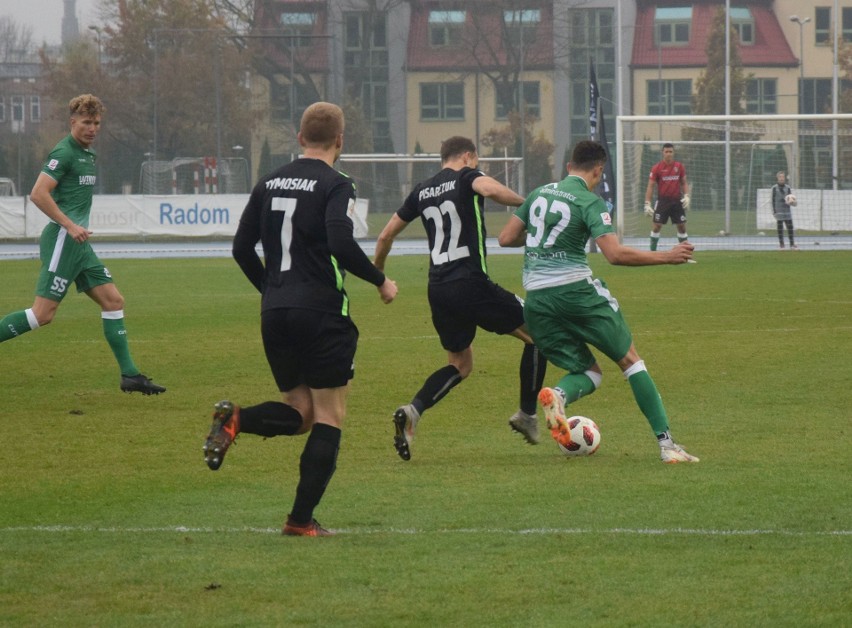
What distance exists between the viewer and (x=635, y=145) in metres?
34.2

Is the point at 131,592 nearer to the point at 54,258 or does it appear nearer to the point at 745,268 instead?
the point at 54,258

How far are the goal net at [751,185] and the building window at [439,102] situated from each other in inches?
384

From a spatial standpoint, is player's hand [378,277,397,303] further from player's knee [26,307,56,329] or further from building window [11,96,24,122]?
building window [11,96,24,122]

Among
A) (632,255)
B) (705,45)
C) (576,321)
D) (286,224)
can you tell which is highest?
(705,45)

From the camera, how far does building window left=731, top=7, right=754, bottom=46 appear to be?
157 ft

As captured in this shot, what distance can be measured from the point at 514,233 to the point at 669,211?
1847 cm

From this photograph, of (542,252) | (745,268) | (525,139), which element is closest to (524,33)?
(525,139)

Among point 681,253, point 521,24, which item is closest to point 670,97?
point 521,24

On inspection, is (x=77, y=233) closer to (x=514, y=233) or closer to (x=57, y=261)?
(x=57, y=261)

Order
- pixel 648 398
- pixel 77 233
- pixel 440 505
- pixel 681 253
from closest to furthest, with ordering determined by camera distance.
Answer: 1. pixel 440 505
2. pixel 681 253
3. pixel 648 398
4. pixel 77 233

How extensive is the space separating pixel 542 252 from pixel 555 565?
111 inches

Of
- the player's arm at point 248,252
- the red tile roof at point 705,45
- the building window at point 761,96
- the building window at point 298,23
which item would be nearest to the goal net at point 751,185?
the red tile roof at point 705,45

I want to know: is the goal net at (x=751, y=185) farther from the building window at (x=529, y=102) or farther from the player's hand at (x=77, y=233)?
the player's hand at (x=77, y=233)

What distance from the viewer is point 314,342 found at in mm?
5676
